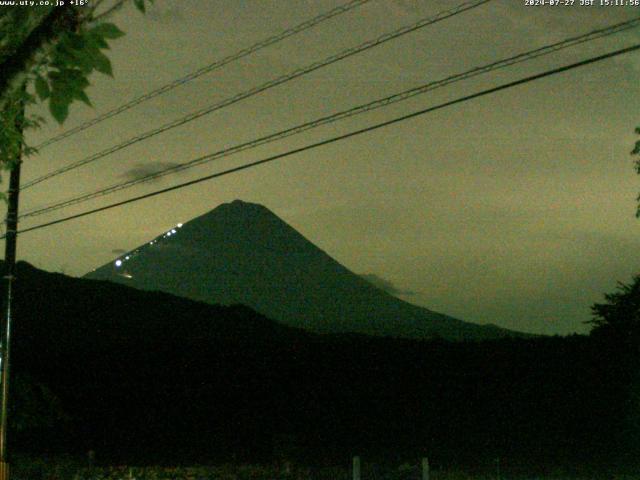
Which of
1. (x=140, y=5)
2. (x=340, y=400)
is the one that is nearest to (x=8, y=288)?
(x=340, y=400)

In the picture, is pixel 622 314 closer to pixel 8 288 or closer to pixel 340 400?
pixel 340 400

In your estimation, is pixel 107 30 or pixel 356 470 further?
pixel 356 470

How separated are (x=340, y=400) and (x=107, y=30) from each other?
17517 mm

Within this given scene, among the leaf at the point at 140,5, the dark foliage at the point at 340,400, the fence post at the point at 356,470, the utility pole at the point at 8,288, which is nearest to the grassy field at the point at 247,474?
the fence post at the point at 356,470

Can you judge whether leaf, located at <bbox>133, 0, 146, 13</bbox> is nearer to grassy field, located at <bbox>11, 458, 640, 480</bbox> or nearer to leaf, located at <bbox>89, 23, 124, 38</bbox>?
leaf, located at <bbox>89, 23, 124, 38</bbox>

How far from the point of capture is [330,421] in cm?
2144

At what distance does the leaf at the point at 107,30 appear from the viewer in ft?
15.8

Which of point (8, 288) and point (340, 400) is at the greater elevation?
point (8, 288)

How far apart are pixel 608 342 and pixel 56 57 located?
1662 cm

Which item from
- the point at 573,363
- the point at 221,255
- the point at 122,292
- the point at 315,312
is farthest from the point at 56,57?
the point at 221,255

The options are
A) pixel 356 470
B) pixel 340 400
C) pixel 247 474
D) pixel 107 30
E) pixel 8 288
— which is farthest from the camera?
pixel 340 400

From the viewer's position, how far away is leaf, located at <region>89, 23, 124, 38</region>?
4828 mm

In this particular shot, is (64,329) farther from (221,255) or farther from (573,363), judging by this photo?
(221,255)

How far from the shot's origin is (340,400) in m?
21.6
